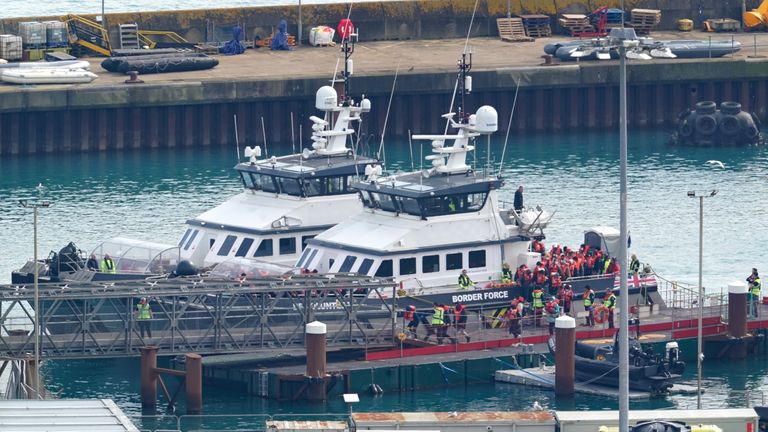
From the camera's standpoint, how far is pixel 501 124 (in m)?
104

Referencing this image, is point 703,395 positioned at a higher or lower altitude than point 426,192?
lower

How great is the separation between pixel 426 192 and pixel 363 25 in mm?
51455

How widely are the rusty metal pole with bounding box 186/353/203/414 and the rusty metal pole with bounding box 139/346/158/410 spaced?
97 cm

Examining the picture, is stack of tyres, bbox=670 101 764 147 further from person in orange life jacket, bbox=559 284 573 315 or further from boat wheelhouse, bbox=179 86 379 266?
person in orange life jacket, bbox=559 284 573 315

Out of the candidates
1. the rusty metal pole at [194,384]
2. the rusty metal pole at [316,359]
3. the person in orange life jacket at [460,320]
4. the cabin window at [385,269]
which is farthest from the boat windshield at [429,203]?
the rusty metal pole at [194,384]

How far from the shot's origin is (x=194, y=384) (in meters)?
55.9

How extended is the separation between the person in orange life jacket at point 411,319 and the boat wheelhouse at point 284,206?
5842 mm

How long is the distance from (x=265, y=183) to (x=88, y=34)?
4420 cm

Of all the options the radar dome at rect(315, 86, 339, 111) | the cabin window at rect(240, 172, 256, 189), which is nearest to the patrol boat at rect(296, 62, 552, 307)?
the cabin window at rect(240, 172, 256, 189)

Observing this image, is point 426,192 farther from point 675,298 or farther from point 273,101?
point 273,101

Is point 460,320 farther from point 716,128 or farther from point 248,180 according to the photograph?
point 716,128

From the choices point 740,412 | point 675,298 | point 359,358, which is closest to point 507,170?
point 675,298

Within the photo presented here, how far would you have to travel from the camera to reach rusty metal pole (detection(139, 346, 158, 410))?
56.1 meters

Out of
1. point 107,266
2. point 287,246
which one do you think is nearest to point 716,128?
point 287,246
